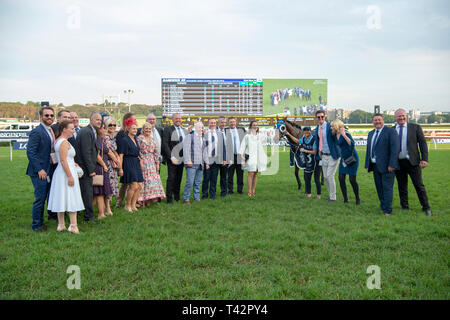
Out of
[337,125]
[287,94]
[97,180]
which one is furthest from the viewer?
[287,94]

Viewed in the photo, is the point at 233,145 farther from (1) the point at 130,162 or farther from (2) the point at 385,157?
(2) the point at 385,157

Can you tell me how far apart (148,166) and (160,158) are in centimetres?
66

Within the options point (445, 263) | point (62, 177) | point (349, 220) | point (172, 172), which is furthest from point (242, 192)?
point (445, 263)

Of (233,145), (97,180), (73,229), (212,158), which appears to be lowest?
(73,229)

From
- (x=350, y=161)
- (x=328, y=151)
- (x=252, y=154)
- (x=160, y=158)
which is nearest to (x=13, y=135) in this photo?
(x=160, y=158)

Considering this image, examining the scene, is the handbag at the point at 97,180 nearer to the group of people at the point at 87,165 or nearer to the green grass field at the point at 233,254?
the group of people at the point at 87,165

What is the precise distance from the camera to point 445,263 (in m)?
4.31

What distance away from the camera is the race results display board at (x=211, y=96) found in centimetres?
3619

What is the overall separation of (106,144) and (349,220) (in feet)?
17.2

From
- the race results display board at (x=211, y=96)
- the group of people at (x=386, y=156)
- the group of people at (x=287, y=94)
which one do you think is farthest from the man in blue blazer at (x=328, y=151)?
the group of people at (x=287, y=94)

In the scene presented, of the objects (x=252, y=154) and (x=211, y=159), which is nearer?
(x=211, y=159)

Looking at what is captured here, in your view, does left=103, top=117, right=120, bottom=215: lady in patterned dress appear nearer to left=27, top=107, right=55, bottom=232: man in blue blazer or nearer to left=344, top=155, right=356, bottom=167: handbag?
left=27, top=107, right=55, bottom=232: man in blue blazer

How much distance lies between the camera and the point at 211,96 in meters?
36.7
